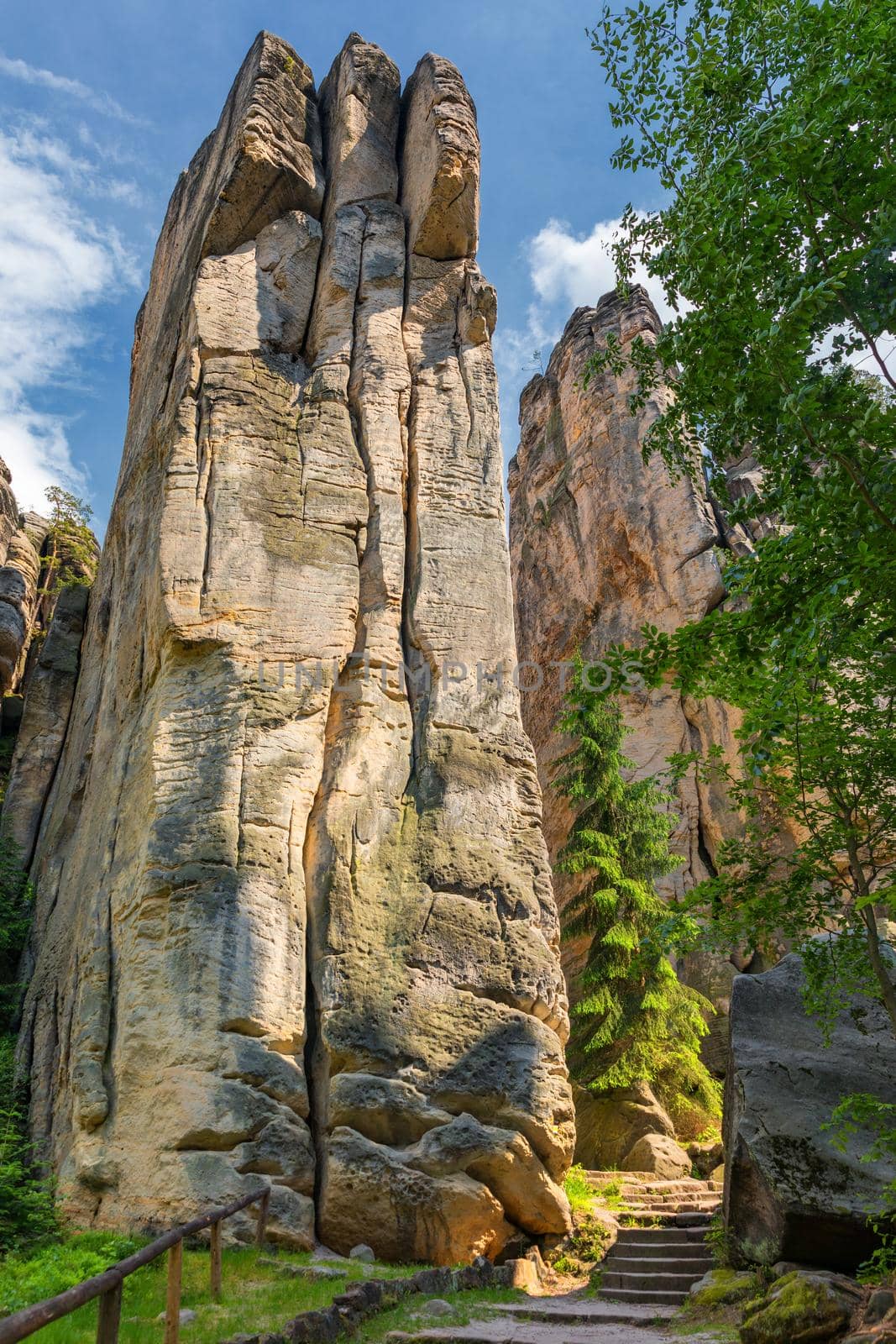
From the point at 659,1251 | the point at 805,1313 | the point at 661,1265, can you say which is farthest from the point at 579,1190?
the point at 805,1313

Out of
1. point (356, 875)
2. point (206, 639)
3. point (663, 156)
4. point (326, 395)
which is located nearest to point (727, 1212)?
point (356, 875)

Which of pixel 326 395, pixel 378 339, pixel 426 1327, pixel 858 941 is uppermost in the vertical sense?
pixel 378 339

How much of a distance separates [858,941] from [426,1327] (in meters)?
4.92

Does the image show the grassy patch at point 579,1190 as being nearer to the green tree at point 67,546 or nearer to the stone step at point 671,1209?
the stone step at point 671,1209

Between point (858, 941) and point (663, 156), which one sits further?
point (663, 156)

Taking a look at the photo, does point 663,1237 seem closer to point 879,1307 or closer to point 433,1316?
point 433,1316

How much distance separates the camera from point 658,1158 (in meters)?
15.4

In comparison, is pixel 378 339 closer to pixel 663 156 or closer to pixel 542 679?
pixel 663 156

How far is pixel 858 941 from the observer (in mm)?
9383

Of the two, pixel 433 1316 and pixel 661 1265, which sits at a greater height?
pixel 661 1265

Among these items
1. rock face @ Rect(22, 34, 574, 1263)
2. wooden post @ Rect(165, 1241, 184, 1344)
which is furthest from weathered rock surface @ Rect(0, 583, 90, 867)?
wooden post @ Rect(165, 1241, 184, 1344)

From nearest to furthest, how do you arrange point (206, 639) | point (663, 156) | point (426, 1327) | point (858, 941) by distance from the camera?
1. point (426, 1327)
2. point (858, 941)
3. point (663, 156)
4. point (206, 639)

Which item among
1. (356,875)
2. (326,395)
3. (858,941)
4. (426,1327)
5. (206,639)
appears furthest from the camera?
(326,395)

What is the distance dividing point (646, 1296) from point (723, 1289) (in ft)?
5.13
